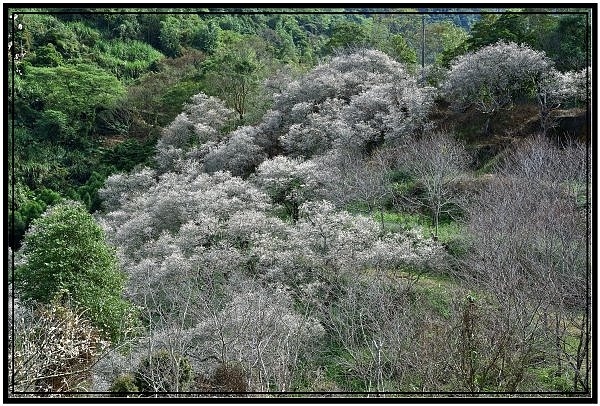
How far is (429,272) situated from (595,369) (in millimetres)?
7622

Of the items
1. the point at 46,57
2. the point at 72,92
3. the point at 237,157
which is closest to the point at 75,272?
the point at 237,157

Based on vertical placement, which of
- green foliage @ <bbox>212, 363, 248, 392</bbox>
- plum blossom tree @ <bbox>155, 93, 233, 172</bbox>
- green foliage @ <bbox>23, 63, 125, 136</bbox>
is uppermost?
green foliage @ <bbox>23, 63, 125, 136</bbox>

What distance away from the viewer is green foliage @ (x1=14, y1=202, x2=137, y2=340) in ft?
38.2

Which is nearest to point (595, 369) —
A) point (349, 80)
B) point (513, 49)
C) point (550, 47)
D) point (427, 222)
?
point (427, 222)

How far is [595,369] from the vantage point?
20.0 ft

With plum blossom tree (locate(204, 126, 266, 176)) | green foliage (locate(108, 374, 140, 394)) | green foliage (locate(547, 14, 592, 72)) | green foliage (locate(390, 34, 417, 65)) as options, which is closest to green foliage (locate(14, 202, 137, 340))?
green foliage (locate(108, 374, 140, 394))

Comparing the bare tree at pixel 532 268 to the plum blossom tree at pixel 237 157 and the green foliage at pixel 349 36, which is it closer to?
the plum blossom tree at pixel 237 157

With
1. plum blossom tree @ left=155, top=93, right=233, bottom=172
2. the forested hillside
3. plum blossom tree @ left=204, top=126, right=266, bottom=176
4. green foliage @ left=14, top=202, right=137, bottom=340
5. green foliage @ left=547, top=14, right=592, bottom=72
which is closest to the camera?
the forested hillside

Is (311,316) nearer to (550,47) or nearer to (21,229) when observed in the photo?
(21,229)

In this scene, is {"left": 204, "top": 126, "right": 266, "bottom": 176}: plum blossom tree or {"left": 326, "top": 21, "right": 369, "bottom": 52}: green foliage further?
{"left": 326, "top": 21, "right": 369, "bottom": 52}: green foliage

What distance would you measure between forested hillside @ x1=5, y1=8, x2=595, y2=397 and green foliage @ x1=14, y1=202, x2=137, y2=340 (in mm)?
41

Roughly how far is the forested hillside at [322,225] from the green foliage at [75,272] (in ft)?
0.14

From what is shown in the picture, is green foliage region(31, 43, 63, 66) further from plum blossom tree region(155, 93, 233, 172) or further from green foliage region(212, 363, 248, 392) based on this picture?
green foliage region(212, 363, 248, 392)

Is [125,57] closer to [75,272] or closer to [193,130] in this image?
[193,130]
